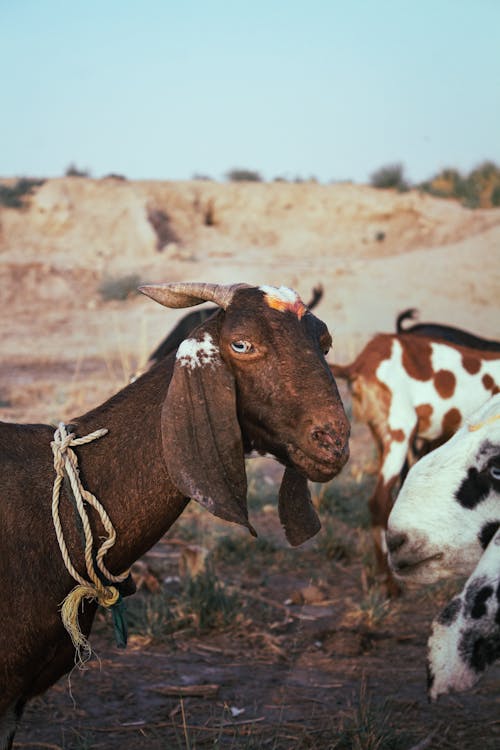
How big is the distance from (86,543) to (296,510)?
0.76m

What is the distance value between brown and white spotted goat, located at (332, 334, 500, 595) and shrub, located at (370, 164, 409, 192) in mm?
27252

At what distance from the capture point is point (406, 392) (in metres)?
6.77

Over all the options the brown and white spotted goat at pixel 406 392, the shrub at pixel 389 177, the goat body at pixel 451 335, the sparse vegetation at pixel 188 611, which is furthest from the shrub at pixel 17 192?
the sparse vegetation at pixel 188 611

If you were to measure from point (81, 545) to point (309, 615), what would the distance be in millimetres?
3136

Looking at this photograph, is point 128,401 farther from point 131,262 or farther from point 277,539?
point 131,262

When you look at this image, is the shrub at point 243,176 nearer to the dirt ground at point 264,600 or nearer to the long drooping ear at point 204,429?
the dirt ground at point 264,600

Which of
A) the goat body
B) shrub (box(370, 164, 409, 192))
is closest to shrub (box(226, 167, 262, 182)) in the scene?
shrub (box(370, 164, 409, 192))

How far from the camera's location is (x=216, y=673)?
475cm

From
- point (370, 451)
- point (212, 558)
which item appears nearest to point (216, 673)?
point (212, 558)

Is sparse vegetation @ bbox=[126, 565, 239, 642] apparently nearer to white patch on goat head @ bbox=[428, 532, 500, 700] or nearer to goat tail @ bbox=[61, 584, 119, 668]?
goat tail @ bbox=[61, 584, 119, 668]

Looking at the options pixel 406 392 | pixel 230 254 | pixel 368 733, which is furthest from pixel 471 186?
pixel 368 733

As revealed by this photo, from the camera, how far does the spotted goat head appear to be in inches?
108

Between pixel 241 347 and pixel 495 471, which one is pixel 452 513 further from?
pixel 241 347

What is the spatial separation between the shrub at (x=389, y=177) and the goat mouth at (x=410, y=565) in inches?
1235
